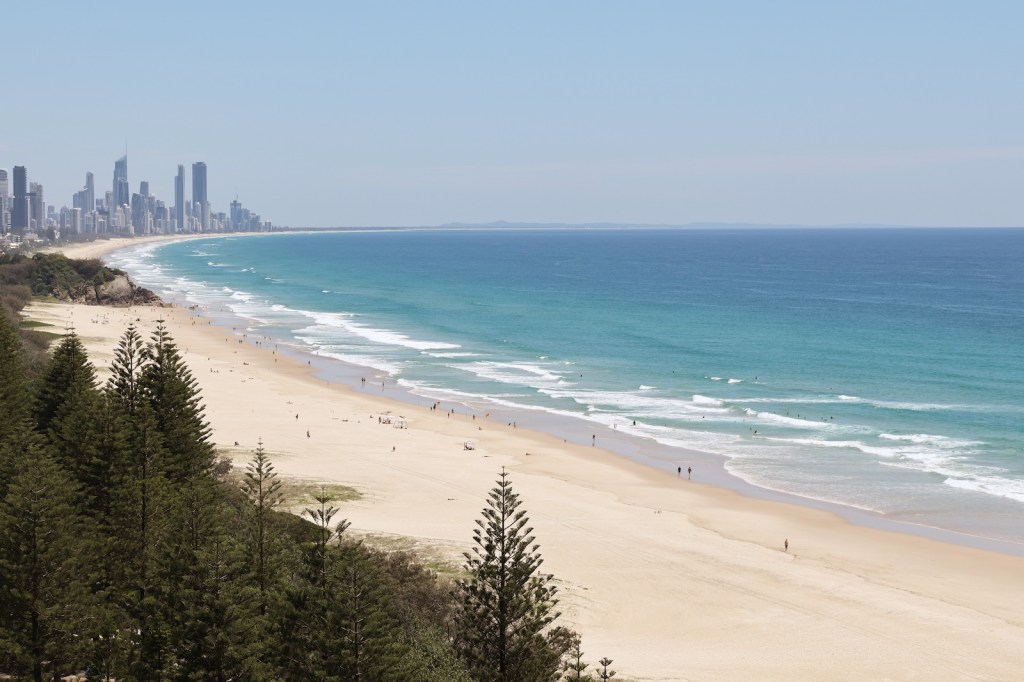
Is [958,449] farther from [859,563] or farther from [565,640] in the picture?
[565,640]

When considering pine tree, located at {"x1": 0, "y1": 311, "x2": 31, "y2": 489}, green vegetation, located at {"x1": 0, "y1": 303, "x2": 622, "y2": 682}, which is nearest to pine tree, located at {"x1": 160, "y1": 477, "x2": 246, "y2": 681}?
green vegetation, located at {"x1": 0, "y1": 303, "x2": 622, "y2": 682}

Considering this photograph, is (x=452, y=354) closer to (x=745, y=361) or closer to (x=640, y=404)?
(x=745, y=361)

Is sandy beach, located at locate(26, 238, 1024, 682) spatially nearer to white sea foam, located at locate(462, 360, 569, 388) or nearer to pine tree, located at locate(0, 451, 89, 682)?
pine tree, located at locate(0, 451, 89, 682)

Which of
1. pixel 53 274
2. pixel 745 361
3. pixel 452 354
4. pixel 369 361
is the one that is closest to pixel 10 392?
pixel 369 361

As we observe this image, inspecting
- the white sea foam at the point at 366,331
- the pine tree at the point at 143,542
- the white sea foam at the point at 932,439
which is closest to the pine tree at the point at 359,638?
the pine tree at the point at 143,542

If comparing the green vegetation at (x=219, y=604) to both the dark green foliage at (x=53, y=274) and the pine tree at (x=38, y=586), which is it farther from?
the dark green foliage at (x=53, y=274)
